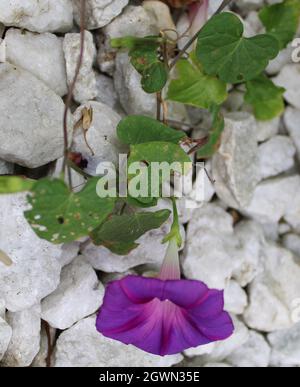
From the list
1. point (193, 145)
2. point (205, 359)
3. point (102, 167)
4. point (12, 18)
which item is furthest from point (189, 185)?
point (12, 18)

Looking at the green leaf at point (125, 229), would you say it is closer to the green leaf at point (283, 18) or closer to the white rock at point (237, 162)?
the white rock at point (237, 162)

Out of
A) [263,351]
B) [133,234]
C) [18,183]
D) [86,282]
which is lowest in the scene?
[263,351]

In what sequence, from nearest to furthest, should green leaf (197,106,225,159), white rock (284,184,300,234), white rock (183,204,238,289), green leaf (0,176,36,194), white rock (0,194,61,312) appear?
1. green leaf (0,176,36,194)
2. white rock (0,194,61,312)
3. green leaf (197,106,225,159)
4. white rock (183,204,238,289)
5. white rock (284,184,300,234)

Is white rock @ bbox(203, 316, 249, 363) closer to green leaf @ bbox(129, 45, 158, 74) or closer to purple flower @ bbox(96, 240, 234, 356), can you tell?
purple flower @ bbox(96, 240, 234, 356)

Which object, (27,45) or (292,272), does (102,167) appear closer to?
(27,45)

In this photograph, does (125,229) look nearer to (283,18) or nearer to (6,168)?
(6,168)

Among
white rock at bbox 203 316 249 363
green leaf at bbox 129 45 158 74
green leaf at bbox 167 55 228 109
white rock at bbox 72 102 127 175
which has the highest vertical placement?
green leaf at bbox 129 45 158 74

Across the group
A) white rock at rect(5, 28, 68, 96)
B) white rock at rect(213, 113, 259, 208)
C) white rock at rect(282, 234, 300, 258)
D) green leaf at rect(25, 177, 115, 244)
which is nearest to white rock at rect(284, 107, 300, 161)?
white rock at rect(213, 113, 259, 208)
